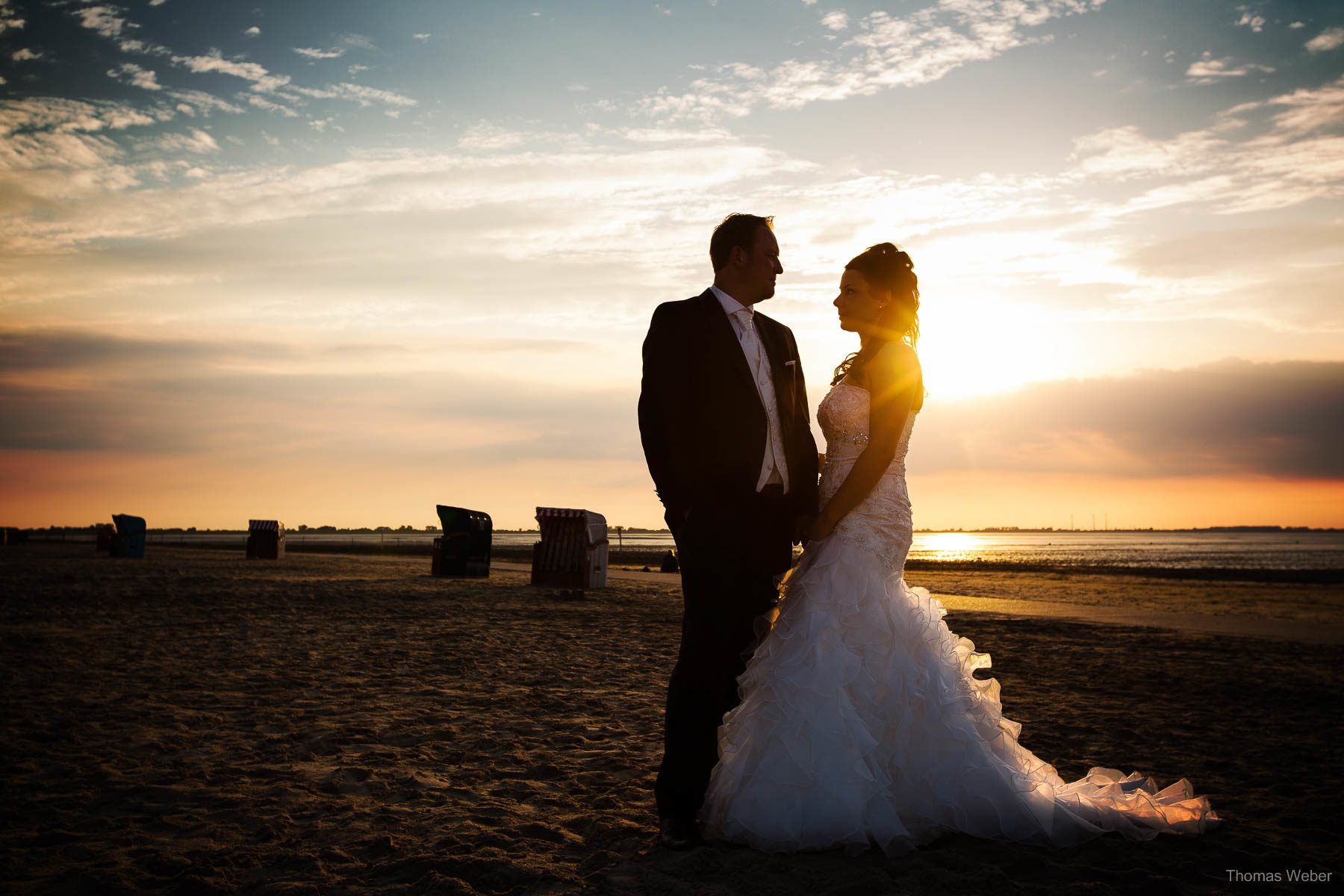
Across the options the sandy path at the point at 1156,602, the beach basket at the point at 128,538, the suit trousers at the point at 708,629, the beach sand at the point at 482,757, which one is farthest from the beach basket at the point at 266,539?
the suit trousers at the point at 708,629

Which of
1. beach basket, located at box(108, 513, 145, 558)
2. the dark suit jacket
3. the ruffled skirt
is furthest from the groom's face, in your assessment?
beach basket, located at box(108, 513, 145, 558)

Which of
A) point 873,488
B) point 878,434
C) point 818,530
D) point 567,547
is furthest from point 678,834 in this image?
point 567,547

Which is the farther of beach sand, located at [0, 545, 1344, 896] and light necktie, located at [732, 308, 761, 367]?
light necktie, located at [732, 308, 761, 367]

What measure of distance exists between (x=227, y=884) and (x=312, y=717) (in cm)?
254

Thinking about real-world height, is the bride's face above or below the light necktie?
above

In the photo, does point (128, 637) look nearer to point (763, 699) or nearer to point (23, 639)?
point (23, 639)

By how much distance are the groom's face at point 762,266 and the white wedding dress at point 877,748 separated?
1058 millimetres

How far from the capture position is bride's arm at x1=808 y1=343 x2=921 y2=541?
131 inches

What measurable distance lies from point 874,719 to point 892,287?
1855mm

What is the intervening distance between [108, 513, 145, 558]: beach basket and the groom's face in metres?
30.8

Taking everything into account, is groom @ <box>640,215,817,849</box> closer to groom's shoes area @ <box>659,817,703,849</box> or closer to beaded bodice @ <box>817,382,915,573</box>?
groom's shoes area @ <box>659,817,703,849</box>

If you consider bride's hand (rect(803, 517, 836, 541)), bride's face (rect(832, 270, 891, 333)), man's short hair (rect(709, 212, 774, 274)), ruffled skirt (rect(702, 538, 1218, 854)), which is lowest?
ruffled skirt (rect(702, 538, 1218, 854))

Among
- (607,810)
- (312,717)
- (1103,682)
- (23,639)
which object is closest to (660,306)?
(607,810)

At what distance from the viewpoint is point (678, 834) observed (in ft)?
9.77
